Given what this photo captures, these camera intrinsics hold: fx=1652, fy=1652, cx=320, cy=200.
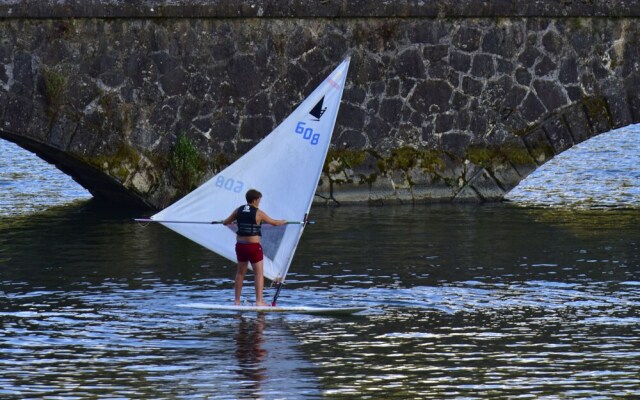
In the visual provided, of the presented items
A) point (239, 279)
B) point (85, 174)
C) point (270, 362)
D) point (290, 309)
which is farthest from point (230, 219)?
point (85, 174)

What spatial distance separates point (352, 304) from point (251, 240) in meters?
1.26

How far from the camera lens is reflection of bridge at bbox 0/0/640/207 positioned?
2548 centimetres

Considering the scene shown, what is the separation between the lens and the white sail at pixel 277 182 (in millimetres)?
17609

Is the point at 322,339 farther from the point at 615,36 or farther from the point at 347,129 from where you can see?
the point at 615,36

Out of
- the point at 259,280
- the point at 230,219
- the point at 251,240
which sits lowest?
the point at 259,280

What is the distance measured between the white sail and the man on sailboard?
0.39 m

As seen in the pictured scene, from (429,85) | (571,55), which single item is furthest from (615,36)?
(429,85)

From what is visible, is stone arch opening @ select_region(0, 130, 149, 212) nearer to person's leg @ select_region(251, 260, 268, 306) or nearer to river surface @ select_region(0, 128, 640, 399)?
river surface @ select_region(0, 128, 640, 399)

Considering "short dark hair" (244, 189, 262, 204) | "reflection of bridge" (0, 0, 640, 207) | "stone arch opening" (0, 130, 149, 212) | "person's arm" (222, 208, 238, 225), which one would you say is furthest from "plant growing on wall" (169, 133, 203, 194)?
"short dark hair" (244, 189, 262, 204)

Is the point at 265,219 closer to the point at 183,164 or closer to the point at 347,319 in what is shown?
the point at 347,319

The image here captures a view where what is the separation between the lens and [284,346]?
49.4 feet

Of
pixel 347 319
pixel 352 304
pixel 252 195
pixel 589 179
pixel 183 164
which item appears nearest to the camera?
pixel 347 319

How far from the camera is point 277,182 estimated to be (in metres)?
17.7

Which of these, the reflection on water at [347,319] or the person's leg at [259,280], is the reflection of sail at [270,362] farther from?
the person's leg at [259,280]
